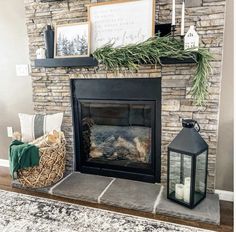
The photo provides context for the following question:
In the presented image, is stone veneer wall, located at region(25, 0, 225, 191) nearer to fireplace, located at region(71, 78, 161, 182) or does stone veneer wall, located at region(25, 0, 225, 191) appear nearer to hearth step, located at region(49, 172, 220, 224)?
fireplace, located at region(71, 78, 161, 182)

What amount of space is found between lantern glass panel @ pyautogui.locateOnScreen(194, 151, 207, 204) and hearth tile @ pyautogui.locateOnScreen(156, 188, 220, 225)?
74mm

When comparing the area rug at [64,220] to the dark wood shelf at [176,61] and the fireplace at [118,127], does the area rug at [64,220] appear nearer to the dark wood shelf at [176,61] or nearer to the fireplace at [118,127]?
the fireplace at [118,127]

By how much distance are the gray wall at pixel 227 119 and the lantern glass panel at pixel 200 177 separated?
243 mm

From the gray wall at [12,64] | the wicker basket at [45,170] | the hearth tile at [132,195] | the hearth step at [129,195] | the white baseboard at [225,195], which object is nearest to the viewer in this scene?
the hearth step at [129,195]

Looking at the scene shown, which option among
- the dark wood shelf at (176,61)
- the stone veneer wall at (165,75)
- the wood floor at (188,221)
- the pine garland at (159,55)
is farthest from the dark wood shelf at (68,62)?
the wood floor at (188,221)

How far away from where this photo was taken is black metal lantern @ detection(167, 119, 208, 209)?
200cm

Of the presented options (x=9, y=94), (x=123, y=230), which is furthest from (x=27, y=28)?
(x=123, y=230)

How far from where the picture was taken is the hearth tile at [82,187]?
234 cm

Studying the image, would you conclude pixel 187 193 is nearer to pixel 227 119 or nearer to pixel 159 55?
pixel 227 119

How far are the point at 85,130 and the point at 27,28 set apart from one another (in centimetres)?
125

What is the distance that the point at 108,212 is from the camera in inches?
83.6

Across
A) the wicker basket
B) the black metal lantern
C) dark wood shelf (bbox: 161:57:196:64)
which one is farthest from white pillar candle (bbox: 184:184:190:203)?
the wicker basket

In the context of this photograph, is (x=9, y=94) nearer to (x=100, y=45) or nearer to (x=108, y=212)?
(x=100, y=45)

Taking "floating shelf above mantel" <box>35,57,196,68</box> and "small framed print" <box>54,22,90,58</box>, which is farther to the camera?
"small framed print" <box>54,22,90,58</box>
